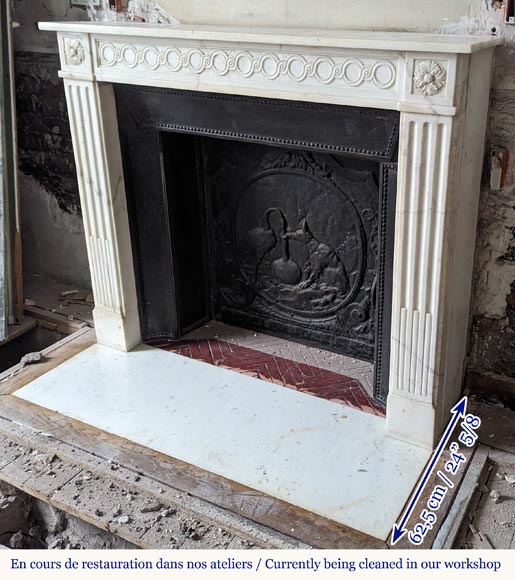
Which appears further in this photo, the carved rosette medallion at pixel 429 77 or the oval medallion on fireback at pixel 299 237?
the oval medallion on fireback at pixel 299 237

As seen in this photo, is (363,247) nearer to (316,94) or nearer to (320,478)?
(316,94)

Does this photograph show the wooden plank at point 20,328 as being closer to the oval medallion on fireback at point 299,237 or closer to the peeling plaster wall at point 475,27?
the oval medallion on fireback at point 299,237

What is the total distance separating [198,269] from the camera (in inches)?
140

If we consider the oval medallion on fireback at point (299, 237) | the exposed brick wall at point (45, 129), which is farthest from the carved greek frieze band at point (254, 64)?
the exposed brick wall at point (45, 129)

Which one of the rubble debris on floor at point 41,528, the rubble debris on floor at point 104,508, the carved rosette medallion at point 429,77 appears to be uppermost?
the carved rosette medallion at point 429,77

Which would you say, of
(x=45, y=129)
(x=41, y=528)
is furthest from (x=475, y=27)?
(x=41, y=528)

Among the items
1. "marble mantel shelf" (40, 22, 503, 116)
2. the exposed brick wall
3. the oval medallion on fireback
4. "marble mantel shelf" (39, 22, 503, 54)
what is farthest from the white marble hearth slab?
"marble mantel shelf" (39, 22, 503, 54)

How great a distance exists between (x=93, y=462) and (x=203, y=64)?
167 cm

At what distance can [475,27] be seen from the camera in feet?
7.93

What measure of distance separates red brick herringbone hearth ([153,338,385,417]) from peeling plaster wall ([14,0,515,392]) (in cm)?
54

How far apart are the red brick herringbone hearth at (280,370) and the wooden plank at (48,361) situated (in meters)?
0.41

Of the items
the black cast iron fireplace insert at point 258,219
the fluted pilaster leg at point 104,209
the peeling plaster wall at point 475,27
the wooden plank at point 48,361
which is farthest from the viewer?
the wooden plank at point 48,361

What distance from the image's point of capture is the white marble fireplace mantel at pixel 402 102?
2246 millimetres

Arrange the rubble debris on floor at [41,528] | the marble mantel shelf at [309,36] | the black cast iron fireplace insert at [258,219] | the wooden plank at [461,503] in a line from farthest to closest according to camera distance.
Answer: the black cast iron fireplace insert at [258,219]
the rubble debris on floor at [41,528]
the wooden plank at [461,503]
the marble mantel shelf at [309,36]
